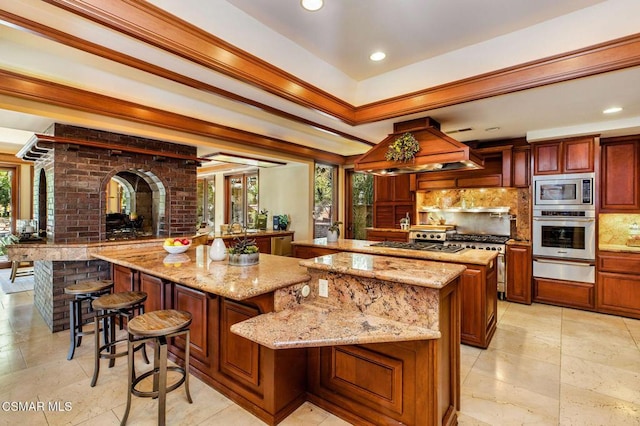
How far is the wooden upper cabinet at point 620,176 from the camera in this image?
4.22m

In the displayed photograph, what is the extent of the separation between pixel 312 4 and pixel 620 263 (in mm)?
4942

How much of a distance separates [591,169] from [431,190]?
7.43 feet

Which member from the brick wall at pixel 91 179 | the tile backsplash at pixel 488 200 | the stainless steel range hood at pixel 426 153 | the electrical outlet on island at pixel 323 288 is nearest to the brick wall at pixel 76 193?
the brick wall at pixel 91 179

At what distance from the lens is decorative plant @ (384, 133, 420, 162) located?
11.4 feet

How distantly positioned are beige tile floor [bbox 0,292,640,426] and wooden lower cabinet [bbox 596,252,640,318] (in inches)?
21.9

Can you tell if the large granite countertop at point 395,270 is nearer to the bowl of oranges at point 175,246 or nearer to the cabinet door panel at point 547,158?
the bowl of oranges at point 175,246

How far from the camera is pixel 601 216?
4.64 metres

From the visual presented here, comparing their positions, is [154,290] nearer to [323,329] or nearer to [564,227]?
[323,329]

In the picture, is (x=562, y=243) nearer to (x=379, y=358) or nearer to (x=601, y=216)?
(x=601, y=216)

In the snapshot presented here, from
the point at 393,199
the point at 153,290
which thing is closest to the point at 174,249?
the point at 153,290

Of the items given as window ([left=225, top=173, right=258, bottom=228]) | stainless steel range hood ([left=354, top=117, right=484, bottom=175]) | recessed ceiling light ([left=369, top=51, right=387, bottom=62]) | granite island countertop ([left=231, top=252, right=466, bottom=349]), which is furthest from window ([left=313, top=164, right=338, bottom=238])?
granite island countertop ([left=231, top=252, right=466, bottom=349])

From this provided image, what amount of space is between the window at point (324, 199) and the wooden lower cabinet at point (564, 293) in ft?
13.1

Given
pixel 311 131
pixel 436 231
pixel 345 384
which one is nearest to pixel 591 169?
pixel 436 231

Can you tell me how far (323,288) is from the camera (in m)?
2.20
